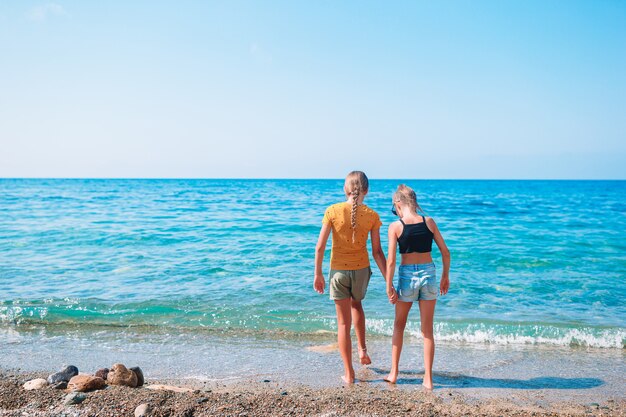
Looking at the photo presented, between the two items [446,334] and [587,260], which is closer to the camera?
[446,334]

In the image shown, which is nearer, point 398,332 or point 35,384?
point 35,384

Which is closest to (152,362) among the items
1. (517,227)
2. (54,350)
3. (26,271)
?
(54,350)

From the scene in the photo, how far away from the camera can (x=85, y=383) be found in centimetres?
415

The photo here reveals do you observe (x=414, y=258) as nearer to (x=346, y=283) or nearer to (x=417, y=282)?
(x=417, y=282)

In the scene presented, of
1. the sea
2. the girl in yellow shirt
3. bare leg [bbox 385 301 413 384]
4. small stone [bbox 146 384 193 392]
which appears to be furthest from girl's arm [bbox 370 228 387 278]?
small stone [bbox 146 384 193 392]

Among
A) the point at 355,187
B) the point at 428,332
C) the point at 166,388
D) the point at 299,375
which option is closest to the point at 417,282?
the point at 428,332

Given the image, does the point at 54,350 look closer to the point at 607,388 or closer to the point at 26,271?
the point at 26,271

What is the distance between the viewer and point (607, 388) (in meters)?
4.61

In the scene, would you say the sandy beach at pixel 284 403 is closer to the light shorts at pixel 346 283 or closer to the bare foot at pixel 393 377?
the bare foot at pixel 393 377

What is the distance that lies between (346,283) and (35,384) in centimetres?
292

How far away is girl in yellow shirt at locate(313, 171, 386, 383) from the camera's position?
172 inches

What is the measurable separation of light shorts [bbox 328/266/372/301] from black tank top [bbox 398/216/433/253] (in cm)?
52

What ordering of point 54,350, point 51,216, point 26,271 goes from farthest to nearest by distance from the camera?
1. point 51,216
2. point 26,271
3. point 54,350

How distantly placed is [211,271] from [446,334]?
17.6 feet
